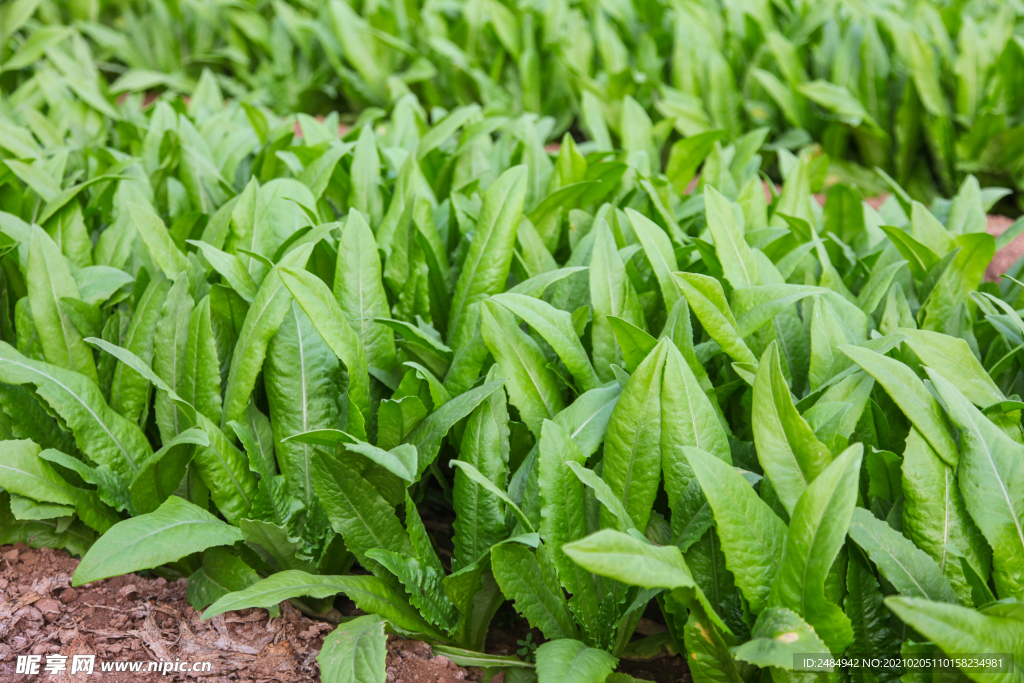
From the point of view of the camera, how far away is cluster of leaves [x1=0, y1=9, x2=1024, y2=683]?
137 cm

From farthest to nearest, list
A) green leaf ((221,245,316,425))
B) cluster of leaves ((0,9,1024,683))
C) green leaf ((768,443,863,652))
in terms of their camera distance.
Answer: green leaf ((221,245,316,425)) < cluster of leaves ((0,9,1024,683)) < green leaf ((768,443,863,652))

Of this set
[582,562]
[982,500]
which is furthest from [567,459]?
[982,500]

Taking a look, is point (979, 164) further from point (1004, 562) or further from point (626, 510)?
point (626, 510)

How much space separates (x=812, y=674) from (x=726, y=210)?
1099 millimetres

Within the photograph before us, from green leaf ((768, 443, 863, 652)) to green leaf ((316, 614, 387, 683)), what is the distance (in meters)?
0.75

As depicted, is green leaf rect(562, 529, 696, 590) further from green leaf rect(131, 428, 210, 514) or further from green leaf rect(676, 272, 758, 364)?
green leaf rect(131, 428, 210, 514)

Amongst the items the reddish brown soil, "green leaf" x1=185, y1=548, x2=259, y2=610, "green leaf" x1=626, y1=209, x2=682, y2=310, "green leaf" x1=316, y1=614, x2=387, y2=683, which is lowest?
the reddish brown soil

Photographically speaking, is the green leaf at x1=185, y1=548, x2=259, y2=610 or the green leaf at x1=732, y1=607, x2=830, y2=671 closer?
the green leaf at x1=732, y1=607, x2=830, y2=671

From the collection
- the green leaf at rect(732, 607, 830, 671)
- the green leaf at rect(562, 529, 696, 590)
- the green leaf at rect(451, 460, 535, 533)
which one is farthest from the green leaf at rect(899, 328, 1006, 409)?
the green leaf at rect(451, 460, 535, 533)

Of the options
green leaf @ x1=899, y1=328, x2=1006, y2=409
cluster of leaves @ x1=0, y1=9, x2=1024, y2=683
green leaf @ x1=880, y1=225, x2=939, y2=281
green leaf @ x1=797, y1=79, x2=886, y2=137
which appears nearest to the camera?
cluster of leaves @ x1=0, y1=9, x2=1024, y2=683

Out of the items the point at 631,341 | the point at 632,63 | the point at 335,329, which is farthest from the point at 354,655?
the point at 632,63

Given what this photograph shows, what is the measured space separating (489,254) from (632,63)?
2745 mm

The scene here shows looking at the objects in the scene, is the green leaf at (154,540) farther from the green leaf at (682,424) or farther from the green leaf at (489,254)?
the green leaf at (682,424)

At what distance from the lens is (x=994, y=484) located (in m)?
1.41
